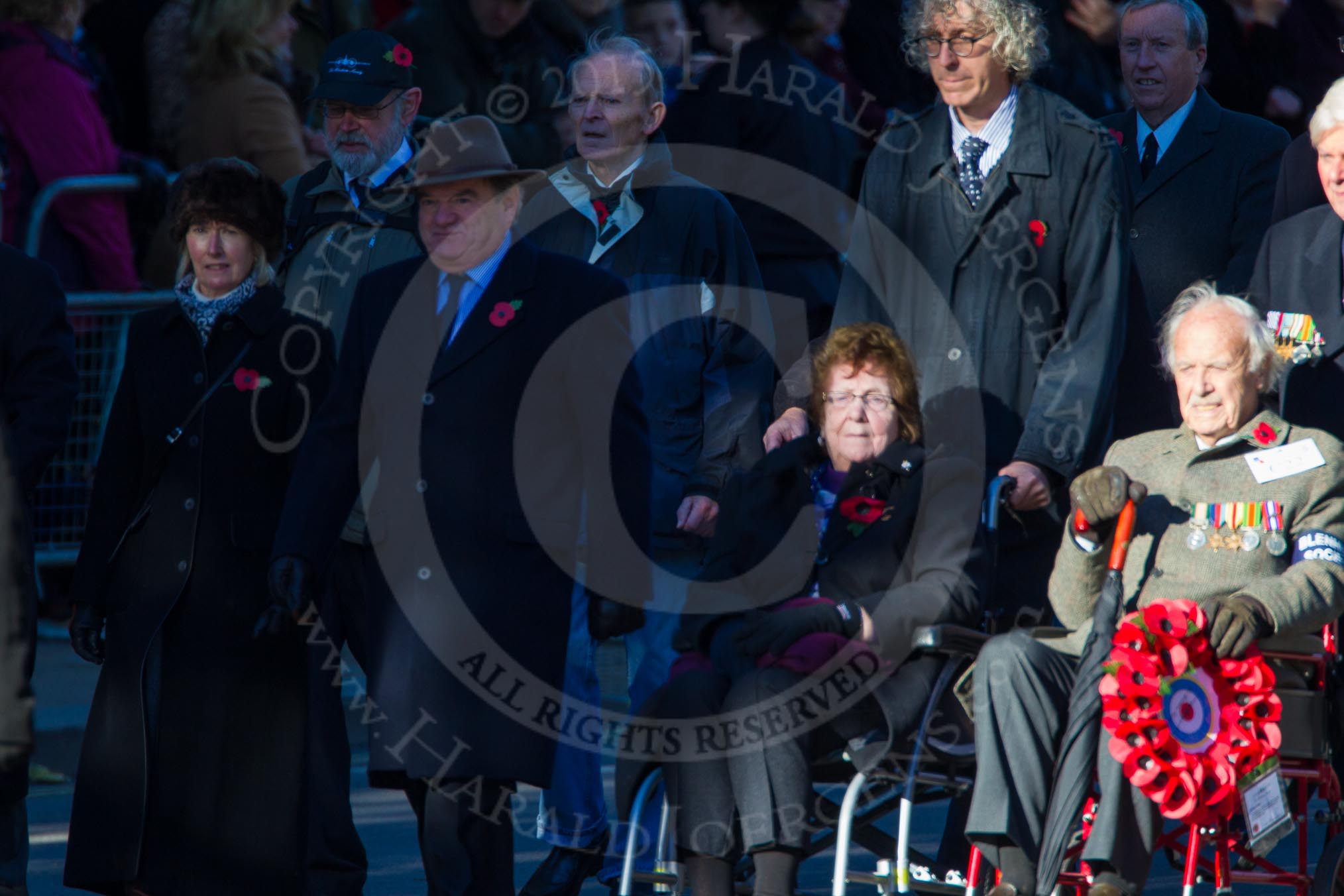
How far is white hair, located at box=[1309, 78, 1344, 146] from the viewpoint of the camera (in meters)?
6.35

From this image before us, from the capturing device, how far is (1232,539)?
581 cm

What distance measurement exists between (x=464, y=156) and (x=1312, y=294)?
231 cm

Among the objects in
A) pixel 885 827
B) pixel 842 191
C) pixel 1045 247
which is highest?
pixel 842 191

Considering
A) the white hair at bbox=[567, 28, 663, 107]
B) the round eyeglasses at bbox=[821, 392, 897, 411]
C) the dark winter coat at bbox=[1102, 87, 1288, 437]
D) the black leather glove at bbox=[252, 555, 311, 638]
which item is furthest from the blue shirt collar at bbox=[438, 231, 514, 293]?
the dark winter coat at bbox=[1102, 87, 1288, 437]

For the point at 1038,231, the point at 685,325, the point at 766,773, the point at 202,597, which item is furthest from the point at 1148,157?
the point at 202,597

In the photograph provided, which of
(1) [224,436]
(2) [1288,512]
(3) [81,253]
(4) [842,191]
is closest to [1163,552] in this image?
(2) [1288,512]

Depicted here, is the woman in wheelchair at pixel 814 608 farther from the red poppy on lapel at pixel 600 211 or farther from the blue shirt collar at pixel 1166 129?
the blue shirt collar at pixel 1166 129

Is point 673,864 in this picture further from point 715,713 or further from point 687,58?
point 687,58

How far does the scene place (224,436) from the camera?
252 inches

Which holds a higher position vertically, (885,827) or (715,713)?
(715,713)

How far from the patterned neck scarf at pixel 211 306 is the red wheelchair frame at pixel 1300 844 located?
246cm

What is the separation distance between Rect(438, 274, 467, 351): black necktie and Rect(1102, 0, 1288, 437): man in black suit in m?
2.29

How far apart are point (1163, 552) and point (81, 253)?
5.47m

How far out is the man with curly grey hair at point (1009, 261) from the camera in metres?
6.13
